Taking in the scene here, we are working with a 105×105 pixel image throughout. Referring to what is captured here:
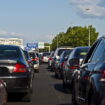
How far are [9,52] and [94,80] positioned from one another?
5757 millimetres

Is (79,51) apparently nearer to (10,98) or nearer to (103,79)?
(10,98)

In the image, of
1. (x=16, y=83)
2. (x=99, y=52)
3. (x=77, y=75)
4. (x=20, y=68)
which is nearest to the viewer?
(x=99, y=52)

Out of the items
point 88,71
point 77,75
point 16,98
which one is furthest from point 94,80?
point 16,98

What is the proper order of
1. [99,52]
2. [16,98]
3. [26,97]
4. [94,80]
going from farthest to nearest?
[16,98], [26,97], [99,52], [94,80]

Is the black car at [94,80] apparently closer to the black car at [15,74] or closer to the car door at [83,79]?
the car door at [83,79]

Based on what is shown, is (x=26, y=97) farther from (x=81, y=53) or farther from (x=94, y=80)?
(x=94, y=80)

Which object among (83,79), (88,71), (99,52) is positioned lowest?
(83,79)

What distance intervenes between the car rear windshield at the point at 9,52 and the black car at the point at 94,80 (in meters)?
3.48

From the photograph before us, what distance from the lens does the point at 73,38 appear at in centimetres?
10488

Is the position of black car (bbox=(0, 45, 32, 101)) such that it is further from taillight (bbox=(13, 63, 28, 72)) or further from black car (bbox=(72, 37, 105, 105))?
black car (bbox=(72, 37, 105, 105))

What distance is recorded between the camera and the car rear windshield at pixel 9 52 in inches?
477

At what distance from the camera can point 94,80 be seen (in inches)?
273

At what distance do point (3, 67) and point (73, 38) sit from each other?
93499 mm

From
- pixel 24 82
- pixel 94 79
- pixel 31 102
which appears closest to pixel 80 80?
pixel 94 79
